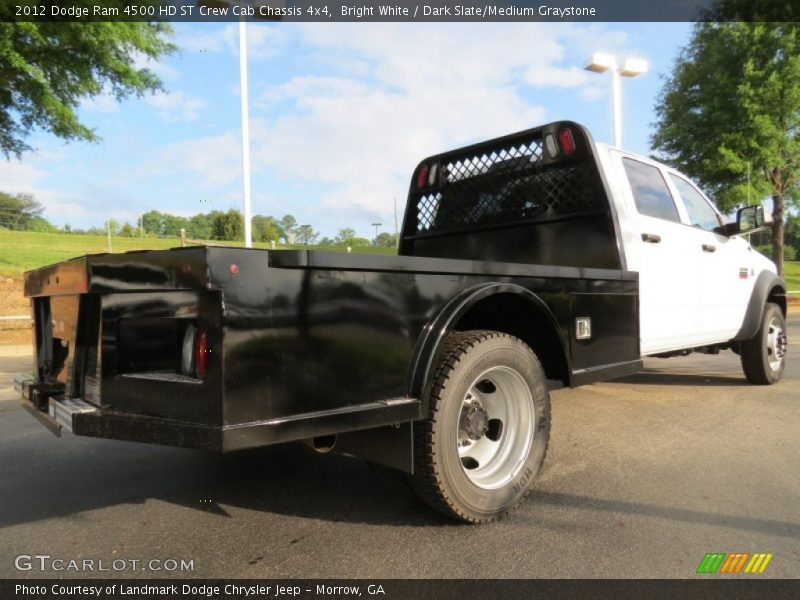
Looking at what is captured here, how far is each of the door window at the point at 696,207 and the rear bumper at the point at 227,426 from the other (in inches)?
145

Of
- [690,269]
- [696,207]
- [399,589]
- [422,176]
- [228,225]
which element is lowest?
[399,589]

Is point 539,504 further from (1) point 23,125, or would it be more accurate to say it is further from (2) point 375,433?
(1) point 23,125

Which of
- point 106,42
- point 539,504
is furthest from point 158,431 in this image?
point 106,42

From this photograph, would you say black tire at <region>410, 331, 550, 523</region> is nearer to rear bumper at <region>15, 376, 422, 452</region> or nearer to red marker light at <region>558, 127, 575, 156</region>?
rear bumper at <region>15, 376, 422, 452</region>

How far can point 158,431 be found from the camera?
85.8 inches

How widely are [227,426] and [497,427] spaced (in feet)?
5.06

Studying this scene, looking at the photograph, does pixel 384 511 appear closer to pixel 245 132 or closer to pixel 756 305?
pixel 756 305

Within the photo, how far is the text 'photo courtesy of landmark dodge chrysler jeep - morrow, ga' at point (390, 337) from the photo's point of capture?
6.86ft

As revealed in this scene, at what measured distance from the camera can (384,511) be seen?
9.68 ft

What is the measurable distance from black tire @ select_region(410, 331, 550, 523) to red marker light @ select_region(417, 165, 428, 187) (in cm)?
254

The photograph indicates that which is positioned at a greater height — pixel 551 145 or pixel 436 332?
pixel 551 145

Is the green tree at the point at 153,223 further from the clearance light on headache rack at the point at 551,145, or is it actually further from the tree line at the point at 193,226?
the clearance light on headache rack at the point at 551,145

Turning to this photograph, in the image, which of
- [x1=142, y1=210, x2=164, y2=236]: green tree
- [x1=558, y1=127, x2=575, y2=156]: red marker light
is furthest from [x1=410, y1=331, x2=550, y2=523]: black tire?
[x1=142, y1=210, x2=164, y2=236]: green tree

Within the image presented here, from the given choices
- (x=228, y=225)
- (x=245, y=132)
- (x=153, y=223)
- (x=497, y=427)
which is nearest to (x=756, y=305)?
(x=497, y=427)
